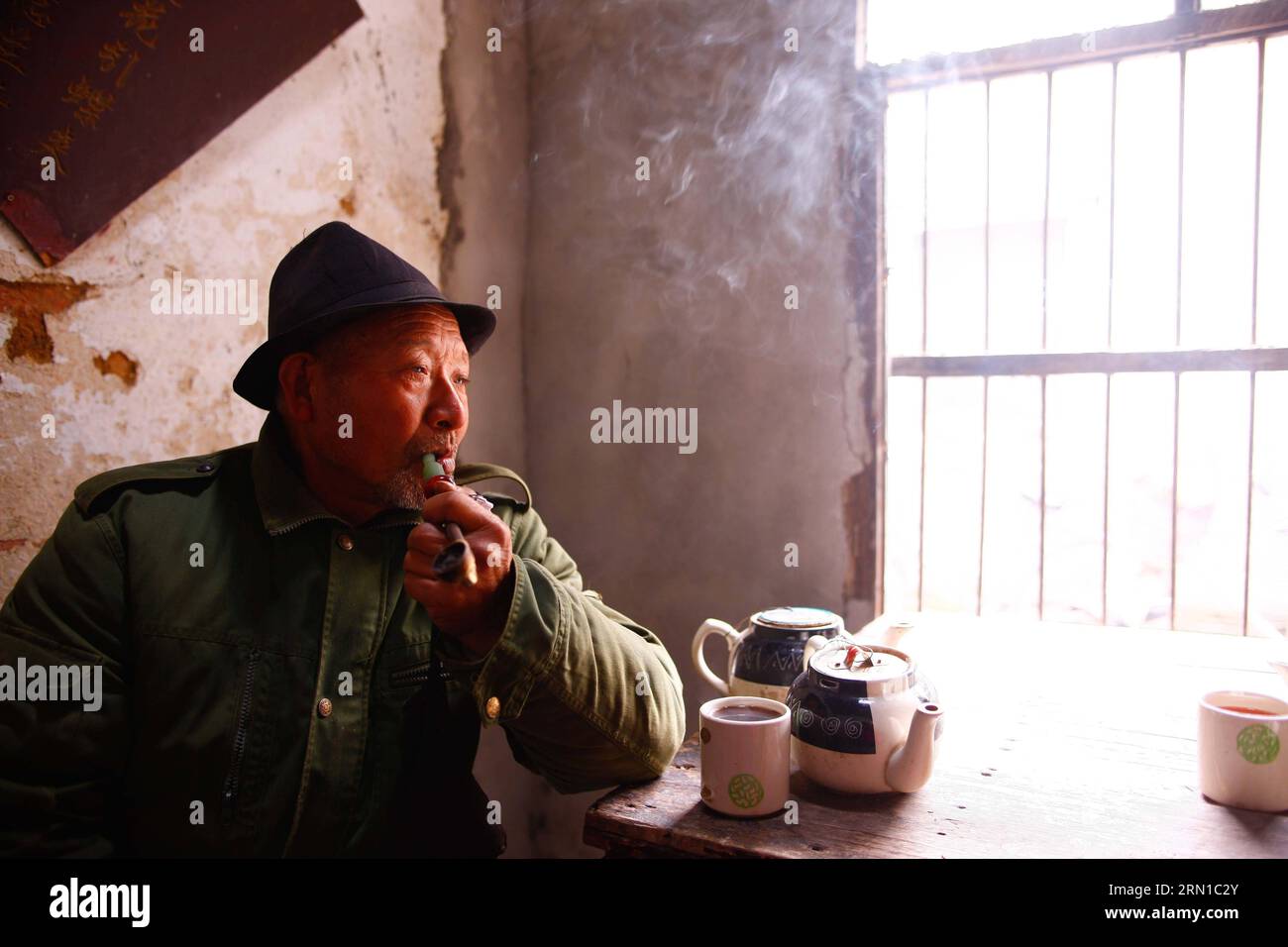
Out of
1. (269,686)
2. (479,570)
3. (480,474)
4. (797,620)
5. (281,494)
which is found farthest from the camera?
(797,620)

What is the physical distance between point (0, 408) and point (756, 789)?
1590mm

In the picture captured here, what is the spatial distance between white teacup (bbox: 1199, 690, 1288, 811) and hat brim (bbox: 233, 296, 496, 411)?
4.98ft

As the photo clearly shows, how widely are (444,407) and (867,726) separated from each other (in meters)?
0.95

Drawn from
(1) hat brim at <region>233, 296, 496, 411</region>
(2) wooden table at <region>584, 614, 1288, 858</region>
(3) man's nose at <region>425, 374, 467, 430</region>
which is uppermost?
(1) hat brim at <region>233, 296, 496, 411</region>

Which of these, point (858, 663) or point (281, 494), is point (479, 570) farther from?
point (858, 663)

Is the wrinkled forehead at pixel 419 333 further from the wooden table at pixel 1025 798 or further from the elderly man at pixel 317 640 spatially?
the wooden table at pixel 1025 798

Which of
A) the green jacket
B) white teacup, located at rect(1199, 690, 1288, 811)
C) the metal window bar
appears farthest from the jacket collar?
the metal window bar

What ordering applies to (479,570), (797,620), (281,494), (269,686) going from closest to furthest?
(479,570), (269,686), (281,494), (797,620)

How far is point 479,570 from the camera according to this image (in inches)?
50.4

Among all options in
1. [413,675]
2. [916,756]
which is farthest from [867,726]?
[413,675]

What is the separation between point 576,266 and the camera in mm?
3029

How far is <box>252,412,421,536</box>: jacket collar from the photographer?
1.49m

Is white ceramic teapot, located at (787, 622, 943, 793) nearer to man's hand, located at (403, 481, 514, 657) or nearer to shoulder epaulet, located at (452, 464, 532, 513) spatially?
man's hand, located at (403, 481, 514, 657)
